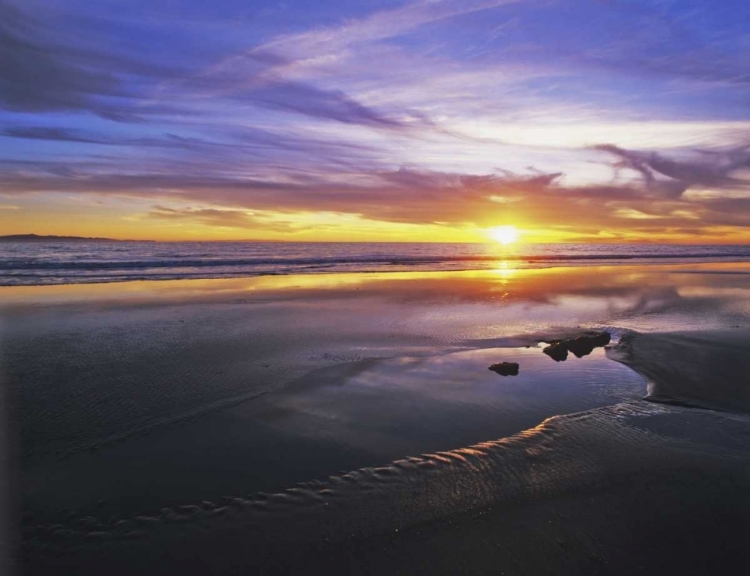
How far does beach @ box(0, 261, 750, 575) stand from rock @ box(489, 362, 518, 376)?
0.17m

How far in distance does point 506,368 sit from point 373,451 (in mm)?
4403

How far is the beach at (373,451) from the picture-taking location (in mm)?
3973

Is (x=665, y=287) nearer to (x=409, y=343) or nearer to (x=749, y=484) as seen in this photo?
(x=409, y=343)

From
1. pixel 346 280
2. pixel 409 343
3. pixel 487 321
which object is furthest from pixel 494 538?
pixel 346 280

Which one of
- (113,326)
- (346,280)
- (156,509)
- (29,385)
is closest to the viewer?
(156,509)

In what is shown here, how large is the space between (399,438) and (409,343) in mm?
5641

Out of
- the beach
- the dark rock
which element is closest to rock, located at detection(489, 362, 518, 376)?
the beach

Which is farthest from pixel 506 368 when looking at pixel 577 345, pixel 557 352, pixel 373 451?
pixel 373 451

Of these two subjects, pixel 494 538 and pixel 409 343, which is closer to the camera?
pixel 494 538

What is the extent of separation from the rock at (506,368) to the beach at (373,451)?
0.56ft

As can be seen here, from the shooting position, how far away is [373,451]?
18.8 feet

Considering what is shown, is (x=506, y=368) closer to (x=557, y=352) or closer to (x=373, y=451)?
(x=557, y=352)

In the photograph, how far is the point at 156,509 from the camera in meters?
4.54

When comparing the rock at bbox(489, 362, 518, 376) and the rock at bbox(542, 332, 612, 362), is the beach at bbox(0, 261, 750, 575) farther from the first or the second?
the rock at bbox(542, 332, 612, 362)
